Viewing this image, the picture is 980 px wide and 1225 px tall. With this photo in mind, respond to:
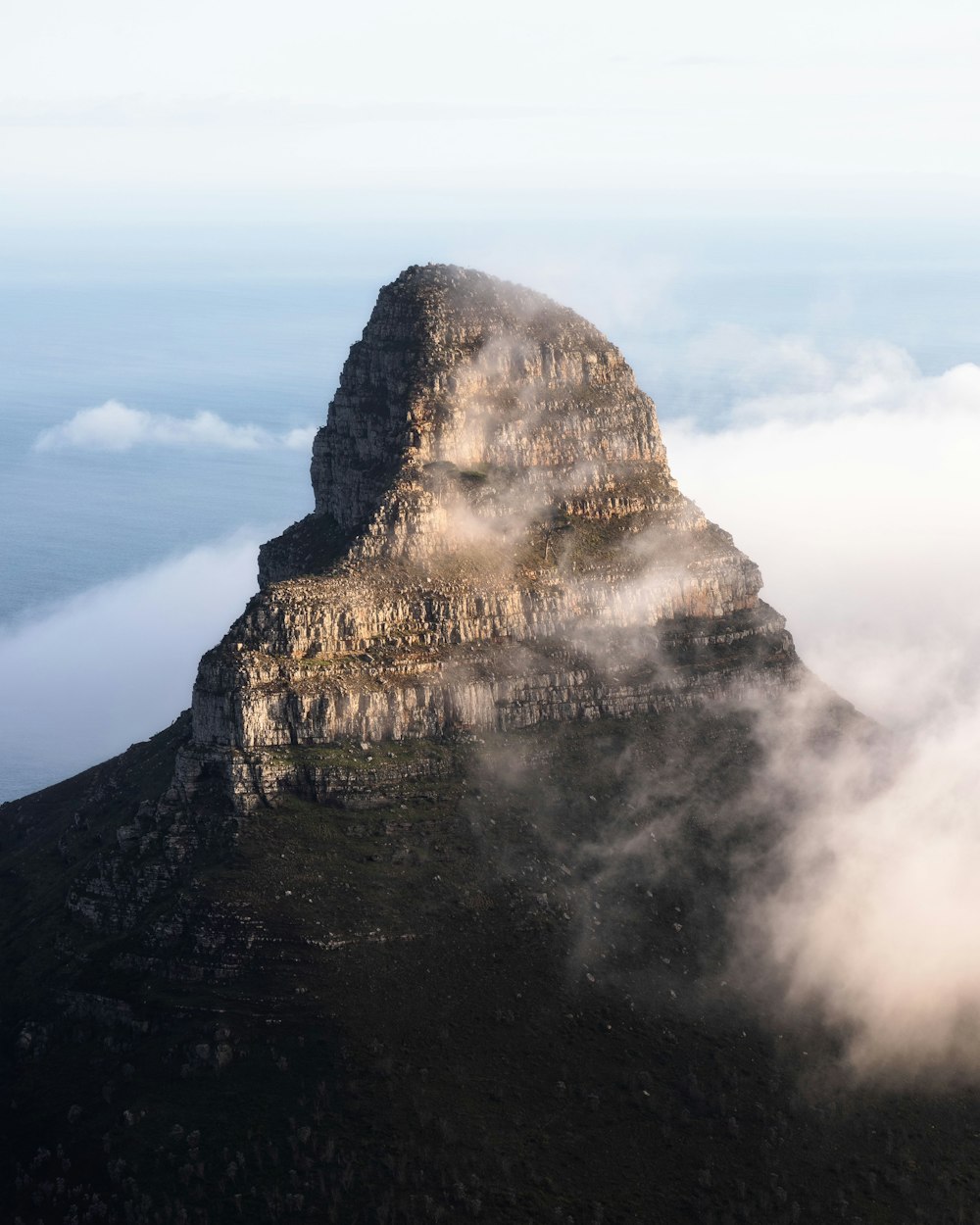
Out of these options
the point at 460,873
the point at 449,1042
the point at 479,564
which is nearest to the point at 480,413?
the point at 479,564

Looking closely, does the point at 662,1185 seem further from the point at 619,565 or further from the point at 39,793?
the point at 39,793

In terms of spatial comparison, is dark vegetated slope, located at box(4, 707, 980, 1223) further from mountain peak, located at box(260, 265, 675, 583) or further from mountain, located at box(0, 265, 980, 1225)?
mountain peak, located at box(260, 265, 675, 583)

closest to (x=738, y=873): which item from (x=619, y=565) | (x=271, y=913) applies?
(x=619, y=565)

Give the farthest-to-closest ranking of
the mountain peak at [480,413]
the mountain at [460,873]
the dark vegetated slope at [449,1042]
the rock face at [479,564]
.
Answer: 1. the mountain peak at [480,413]
2. the rock face at [479,564]
3. the mountain at [460,873]
4. the dark vegetated slope at [449,1042]

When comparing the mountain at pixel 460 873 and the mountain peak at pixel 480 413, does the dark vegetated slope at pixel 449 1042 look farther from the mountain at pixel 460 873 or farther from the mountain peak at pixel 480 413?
the mountain peak at pixel 480 413

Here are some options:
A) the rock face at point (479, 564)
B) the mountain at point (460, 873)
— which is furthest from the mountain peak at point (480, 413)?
the mountain at point (460, 873)

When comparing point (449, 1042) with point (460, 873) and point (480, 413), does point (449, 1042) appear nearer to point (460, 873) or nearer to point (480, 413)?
point (460, 873)
